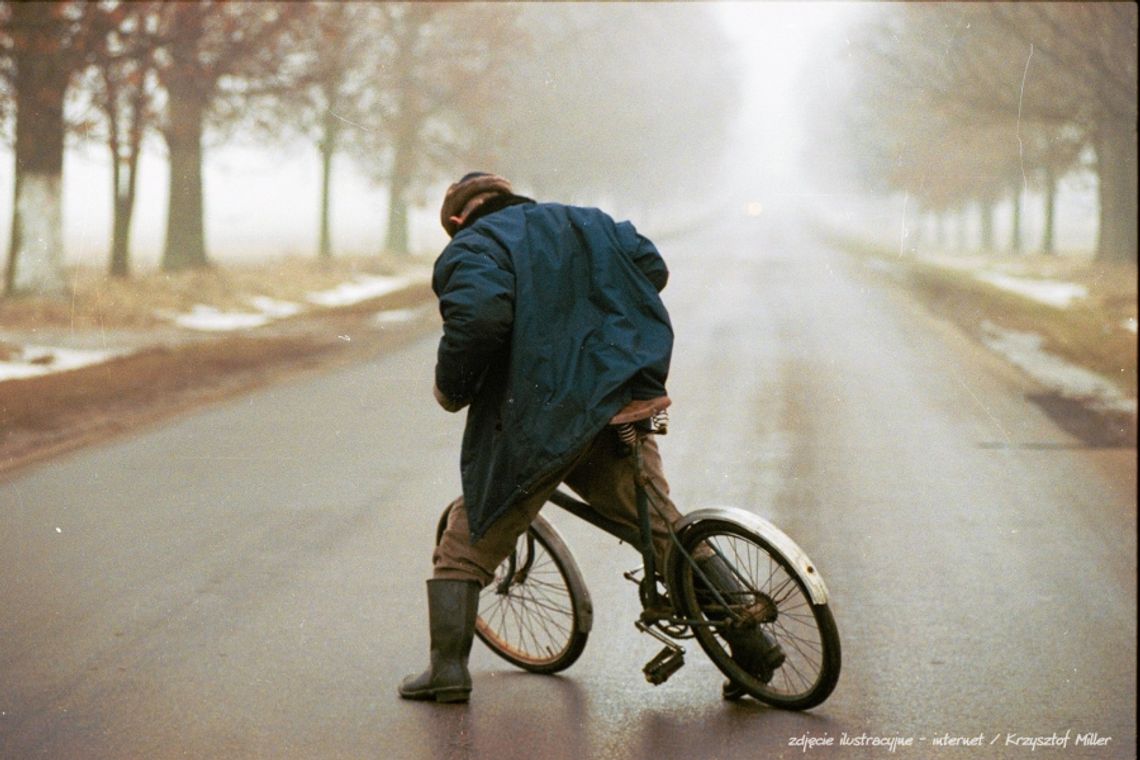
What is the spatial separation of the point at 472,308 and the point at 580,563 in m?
2.72

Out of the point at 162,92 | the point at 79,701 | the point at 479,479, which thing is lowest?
the point at 79,701

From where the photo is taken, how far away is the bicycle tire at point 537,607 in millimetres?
4648

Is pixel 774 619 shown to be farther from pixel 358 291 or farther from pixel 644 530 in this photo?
pixel 358 291

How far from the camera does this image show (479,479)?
13.7 ft

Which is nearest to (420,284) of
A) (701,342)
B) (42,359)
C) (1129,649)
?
(701,342)

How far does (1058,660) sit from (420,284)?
20886 millimetres

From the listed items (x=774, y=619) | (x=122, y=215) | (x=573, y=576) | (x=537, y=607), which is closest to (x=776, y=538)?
(x=774, y=619)

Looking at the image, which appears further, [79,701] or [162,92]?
[162,92]

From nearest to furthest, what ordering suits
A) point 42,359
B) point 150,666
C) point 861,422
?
point 150,666 → point 861,422 → point 42,359

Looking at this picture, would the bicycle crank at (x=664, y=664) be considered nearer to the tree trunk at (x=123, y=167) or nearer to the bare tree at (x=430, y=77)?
the tree trunk at (x=123, y=167)

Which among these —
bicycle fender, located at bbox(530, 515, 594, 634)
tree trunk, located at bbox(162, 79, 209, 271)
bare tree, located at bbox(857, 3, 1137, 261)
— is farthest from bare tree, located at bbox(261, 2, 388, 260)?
bicycle fender, located at bbox(530, 515, 594, 634)

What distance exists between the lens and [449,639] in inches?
172

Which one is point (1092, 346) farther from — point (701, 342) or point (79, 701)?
point (79, 701)

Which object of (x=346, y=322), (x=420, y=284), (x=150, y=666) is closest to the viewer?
(x=150, y=666)
